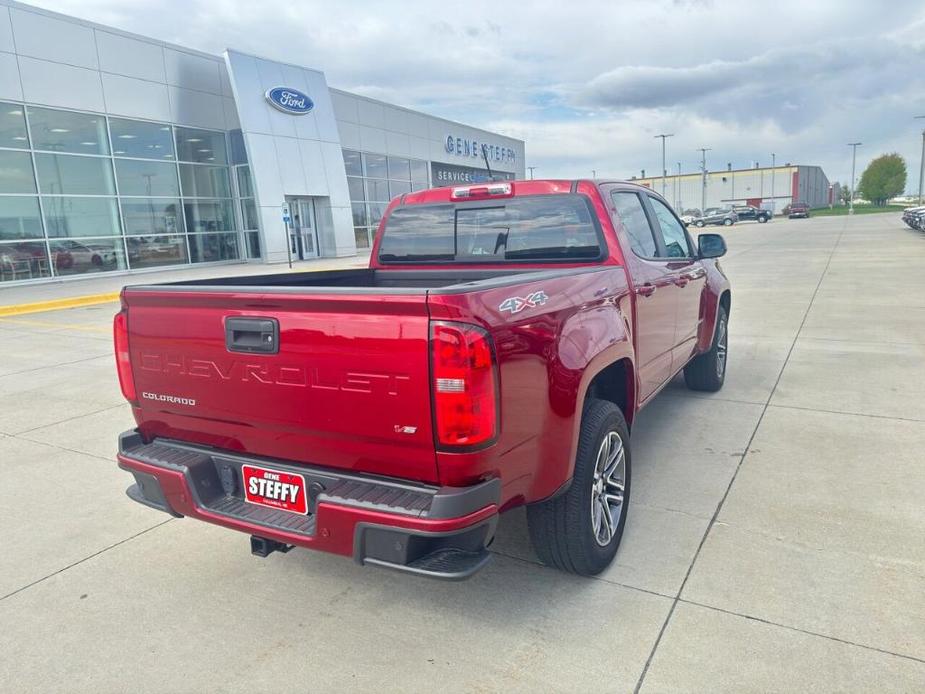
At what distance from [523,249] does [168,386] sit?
2.06 m

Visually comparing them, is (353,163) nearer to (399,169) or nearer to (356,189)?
(356,189)

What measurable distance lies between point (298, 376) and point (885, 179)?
137234mm

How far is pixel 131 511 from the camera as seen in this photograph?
3.96m

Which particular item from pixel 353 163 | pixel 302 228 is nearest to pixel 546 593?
pixel 302 228

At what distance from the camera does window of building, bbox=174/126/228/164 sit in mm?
22562

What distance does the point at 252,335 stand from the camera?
8.25 ft

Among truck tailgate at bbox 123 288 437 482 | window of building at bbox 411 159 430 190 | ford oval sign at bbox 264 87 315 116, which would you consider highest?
ford oval sign at bbox 264 87 315 116

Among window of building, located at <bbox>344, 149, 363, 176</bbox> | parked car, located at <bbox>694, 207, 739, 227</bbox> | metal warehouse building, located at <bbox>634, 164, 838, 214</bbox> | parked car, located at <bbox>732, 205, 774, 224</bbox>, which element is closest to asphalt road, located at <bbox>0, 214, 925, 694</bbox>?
window of building, located at <bbox>344, 149, 363, 176</bbox>

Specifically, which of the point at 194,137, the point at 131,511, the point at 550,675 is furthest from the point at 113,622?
the point at 194,137

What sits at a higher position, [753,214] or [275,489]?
[753,214]

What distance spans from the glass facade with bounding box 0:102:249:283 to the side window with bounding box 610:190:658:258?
18908mm

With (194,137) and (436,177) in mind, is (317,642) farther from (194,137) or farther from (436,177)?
(436,177)

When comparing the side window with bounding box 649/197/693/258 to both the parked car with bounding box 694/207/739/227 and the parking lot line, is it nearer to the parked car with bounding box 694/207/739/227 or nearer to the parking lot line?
the parking lot line

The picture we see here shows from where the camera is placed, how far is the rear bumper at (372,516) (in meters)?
2.23
